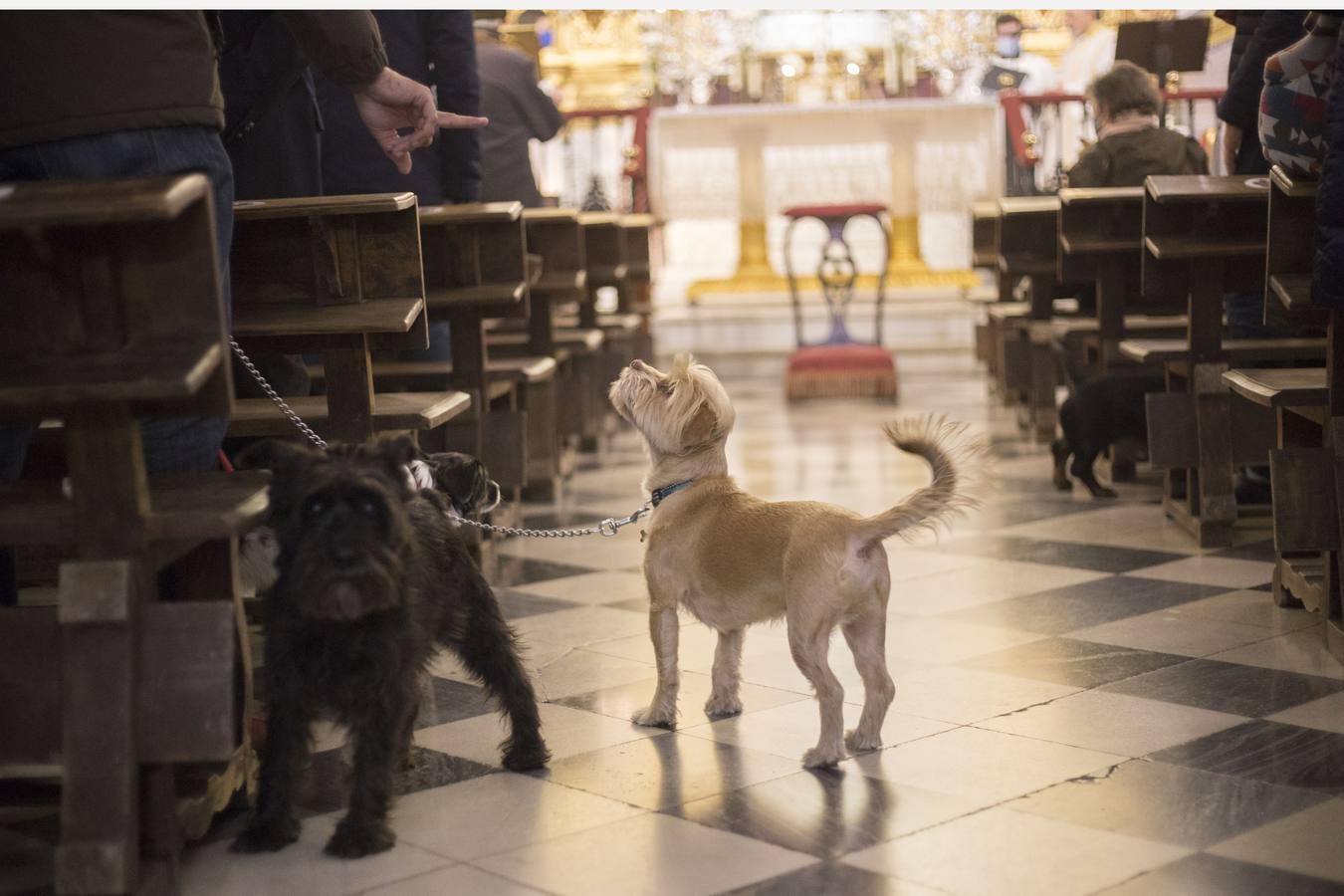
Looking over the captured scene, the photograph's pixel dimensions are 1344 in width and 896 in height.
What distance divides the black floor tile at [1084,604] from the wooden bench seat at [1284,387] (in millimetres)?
580

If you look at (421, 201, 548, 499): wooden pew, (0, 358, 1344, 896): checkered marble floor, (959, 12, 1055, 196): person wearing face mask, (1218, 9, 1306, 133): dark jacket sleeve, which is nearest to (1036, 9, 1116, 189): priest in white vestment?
(959, 12, 1055, 196): person wearing face mask

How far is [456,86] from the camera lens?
202 inches

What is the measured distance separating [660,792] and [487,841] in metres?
0.33

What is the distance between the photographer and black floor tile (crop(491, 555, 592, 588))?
15.2ft

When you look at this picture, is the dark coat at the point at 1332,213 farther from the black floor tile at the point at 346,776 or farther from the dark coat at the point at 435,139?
the dark coat at the point at 435,139

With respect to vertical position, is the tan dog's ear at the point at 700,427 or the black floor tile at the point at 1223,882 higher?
the tan dog's ear at the point at 700,427

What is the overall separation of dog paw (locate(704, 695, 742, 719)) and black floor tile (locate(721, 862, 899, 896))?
0.86 m

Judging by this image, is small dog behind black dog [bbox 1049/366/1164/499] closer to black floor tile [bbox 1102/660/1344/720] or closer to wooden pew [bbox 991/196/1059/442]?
wooden pew [bbox 991/196/1059/442]

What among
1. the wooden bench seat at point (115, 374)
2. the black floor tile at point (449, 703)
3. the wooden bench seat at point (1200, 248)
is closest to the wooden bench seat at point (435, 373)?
the black floor tile at point (449, 703)

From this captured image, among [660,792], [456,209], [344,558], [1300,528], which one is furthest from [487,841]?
[456,209]

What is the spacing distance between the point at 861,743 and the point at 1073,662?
0.81 m

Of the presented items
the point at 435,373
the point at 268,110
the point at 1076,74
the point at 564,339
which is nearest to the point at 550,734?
the point at 268,110

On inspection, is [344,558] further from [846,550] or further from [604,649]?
[604,649]

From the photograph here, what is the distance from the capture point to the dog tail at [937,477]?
271 cm
